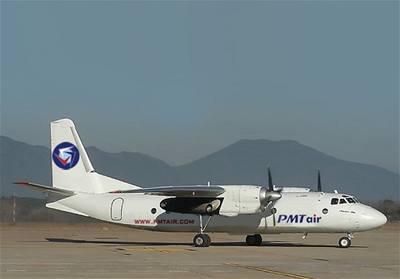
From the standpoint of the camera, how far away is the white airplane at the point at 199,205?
38.5 m

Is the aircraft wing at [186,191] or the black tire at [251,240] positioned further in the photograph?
the black tire at [251,240]

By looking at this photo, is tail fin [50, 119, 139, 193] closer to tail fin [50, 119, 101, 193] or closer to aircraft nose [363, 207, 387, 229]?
tail fin [50, 119, 101, 193]

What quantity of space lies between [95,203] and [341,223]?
12.8 meters

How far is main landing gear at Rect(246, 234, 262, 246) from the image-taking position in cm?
4125

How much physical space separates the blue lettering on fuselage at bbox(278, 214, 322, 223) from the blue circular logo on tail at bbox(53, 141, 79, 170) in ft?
38.5

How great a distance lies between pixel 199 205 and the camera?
3959 cm

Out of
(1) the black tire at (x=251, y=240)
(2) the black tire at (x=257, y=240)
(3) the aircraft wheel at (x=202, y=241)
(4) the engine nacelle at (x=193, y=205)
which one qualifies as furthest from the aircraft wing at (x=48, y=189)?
(2) the black tire at (x=257, y=240)

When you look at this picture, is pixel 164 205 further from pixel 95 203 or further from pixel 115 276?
pixel 115 276

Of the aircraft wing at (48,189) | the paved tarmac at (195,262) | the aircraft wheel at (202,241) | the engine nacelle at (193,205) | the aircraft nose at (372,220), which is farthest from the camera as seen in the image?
the engine nacelle at (193,205)

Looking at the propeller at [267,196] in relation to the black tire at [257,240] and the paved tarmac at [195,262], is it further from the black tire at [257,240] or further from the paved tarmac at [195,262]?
the black tire at [257,240]

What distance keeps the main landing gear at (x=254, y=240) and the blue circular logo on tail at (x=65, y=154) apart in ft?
33.6

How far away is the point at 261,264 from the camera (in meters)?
27.3

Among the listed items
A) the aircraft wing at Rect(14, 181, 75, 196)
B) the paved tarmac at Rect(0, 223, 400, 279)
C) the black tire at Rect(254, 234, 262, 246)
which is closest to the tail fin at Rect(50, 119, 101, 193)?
the aircraft wing at Rect(14, 181, 75, 196)

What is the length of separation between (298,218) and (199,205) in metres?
5.01
